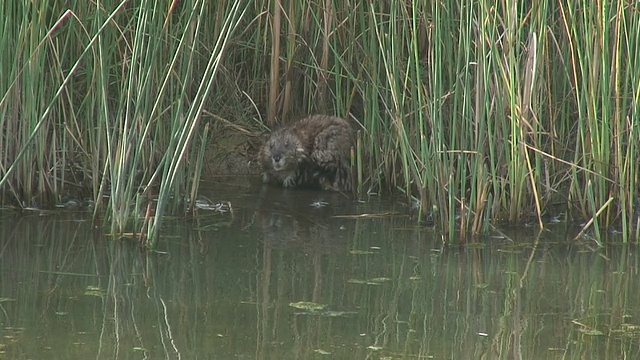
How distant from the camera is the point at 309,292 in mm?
4301

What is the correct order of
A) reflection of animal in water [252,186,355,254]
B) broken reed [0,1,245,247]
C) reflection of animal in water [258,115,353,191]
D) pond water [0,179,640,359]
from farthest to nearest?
reflection of animal in water [258,115,353,191], reflection of animal in water [252,186,355,254], broken reed [0,1,245,247], pond water [0,179,640,359]

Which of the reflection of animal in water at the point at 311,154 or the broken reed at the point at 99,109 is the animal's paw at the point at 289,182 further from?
the broken reed at the point at 99,109

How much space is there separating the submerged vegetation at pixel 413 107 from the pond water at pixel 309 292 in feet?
0.71

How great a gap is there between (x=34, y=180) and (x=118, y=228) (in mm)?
870

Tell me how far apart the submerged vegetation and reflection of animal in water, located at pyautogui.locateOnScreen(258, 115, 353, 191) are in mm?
269

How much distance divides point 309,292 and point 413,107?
158 cm

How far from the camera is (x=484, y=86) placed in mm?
5027

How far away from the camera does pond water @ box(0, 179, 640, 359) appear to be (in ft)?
12.1

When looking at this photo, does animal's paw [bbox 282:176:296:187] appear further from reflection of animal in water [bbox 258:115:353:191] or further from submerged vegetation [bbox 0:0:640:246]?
submerged vegetation [bbox 0:0:640:246]

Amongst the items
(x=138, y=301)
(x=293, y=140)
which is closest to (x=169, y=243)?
(x=138, y=301)

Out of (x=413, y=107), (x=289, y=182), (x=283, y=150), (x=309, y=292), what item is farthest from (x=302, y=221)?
(x=309, y=292)

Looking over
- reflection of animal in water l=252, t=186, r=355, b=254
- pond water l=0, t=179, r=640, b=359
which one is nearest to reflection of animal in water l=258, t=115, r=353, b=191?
reflection of animal in water l=252, t=186, r=355, b=254

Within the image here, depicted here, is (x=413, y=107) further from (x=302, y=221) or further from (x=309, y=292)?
(x=309, y=292)

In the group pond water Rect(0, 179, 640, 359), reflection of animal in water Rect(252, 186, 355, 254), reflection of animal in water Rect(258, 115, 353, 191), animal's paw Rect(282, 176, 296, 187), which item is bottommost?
pond water Rect(0, 179, 640, 359)
